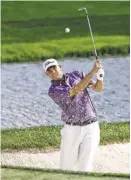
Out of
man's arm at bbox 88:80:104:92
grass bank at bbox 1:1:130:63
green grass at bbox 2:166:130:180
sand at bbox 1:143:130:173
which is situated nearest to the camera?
green grass at bbox 2:166:130:180

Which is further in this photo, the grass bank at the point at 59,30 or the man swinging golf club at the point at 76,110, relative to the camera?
the grass bank at the point at 59,30

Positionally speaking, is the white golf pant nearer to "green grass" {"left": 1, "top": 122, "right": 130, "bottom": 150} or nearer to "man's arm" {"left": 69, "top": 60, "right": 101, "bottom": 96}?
"man's arm" {"left": 69, "top": 60, "right": 101, "bottom": 96}

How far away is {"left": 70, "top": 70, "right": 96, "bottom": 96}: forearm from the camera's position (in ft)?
23.0

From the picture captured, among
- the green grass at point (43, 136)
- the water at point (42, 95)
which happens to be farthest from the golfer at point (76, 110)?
the water at point (42, 95)

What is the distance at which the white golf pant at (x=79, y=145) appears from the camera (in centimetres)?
732

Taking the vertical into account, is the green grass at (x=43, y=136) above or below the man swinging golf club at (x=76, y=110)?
below

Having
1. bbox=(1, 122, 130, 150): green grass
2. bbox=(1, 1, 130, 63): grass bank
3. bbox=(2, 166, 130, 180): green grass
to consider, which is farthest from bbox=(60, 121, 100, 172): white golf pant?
bbox=(1, 1, 130, 63): grass bank

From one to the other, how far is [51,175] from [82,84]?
1013mm

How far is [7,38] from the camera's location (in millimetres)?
19438

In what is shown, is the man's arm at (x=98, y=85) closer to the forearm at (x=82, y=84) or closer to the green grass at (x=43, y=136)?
the forearm at (x=82, y=84)

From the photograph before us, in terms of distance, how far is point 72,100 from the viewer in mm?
7238

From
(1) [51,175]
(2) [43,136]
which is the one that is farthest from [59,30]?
(1) [51,175]

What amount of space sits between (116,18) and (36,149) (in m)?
12.9

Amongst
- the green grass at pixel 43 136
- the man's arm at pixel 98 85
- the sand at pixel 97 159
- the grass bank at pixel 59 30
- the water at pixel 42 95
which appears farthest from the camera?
the grass bank at pixel 59 30
